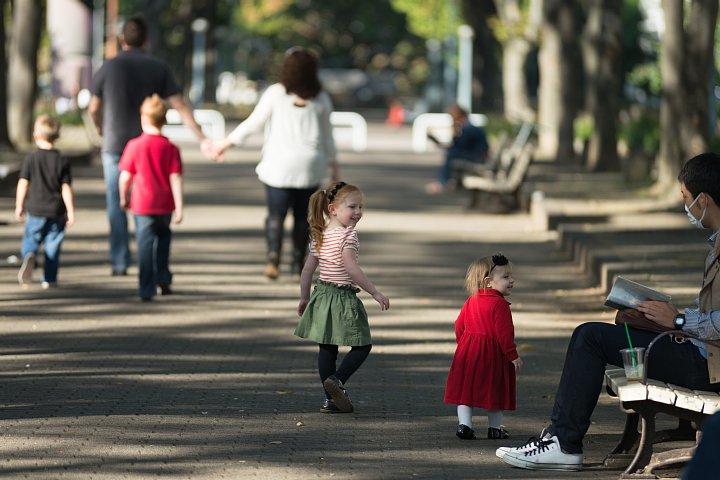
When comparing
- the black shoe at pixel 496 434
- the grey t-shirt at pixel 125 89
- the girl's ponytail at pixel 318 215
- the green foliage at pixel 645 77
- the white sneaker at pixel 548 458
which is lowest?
the black shoe at pixel 496 434

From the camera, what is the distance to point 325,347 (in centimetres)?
868

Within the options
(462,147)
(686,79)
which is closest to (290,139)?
(686,79)

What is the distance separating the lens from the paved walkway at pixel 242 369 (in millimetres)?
7332

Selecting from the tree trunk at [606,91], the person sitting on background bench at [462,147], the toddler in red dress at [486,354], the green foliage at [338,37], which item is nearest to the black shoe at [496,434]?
the toddler in red dress at [486,354]

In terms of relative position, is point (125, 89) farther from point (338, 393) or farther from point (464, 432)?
point (464, 432)

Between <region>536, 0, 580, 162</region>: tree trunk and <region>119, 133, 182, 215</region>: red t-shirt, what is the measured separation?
21536 mm

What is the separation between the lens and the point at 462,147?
27953mm

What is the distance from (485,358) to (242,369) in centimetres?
253

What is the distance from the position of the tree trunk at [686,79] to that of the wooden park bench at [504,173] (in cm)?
259

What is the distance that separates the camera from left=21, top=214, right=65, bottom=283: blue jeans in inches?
535

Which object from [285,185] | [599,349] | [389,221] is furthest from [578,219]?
[599,349]

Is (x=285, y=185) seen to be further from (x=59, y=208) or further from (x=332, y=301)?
(x=332, y=301)

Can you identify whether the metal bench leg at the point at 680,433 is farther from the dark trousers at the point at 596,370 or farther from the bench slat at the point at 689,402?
the bench slat at the point at 689,402

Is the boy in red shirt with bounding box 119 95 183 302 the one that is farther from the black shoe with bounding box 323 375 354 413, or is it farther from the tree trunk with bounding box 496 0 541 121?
the tree trunk with bounding box 496 0 541 121
